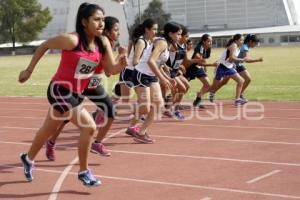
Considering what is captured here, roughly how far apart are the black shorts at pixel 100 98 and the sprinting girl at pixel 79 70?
87cm

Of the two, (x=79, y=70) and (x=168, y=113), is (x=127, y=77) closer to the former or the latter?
(x=168, y=113)

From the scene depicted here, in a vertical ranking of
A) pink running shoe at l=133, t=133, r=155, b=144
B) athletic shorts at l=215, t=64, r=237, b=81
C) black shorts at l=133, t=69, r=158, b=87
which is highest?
black shorts at l=133, t=69, r=158, b=87

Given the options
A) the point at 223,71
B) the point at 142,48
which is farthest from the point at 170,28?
the point at 223,71

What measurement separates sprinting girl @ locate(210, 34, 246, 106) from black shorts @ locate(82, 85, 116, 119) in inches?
258

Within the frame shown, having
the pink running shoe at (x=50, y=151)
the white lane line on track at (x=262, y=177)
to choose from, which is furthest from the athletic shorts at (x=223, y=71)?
the white lane line on track at (x=262, y=177)

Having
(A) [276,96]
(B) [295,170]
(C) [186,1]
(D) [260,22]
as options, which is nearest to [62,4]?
(C) [186,1]

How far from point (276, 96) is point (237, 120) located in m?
4.54

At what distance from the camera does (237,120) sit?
10.3m

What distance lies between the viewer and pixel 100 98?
652 cm

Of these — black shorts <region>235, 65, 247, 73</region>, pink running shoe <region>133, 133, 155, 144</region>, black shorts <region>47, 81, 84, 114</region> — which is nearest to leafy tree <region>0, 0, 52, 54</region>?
black shorts <region>235, 65, 247, 73</region>

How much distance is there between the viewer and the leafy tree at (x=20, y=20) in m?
95.2

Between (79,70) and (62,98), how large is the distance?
1.07 ft

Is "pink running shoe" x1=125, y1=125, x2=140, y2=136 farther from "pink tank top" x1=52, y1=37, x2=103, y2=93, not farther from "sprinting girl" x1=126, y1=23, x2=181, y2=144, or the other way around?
"pink tank top" x1=52, y1=37, x2=103, y2=93

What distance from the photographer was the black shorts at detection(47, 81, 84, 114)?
17.6 ft
